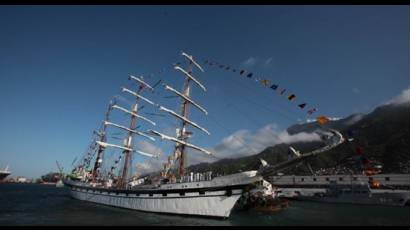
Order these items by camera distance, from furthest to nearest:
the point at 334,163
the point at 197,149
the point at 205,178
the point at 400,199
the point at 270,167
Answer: the point at 334,163, the point at 400,199, the point at 197,149, the point at 205,178, the point at 270,167

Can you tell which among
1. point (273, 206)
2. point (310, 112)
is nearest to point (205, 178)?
point (310, 112)

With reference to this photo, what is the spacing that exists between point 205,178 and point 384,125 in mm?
200461

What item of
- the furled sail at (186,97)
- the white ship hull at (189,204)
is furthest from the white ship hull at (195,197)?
the furled sail at (186,97)

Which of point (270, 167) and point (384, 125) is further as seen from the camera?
point (384, 125)

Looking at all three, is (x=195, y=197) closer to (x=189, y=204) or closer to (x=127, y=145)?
(x=189, y=204)

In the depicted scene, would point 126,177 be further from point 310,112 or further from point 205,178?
point 310,112

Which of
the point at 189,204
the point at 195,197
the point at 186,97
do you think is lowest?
the point at 189,204

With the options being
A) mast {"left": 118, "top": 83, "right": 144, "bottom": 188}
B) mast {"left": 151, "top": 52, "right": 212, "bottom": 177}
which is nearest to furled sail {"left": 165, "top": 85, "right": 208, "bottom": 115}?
mast {"left": 151, "top": 52, "right": 212, "bottom": 177}

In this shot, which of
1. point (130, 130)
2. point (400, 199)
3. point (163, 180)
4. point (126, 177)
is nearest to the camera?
point (163, 180)

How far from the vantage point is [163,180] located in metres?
39.2

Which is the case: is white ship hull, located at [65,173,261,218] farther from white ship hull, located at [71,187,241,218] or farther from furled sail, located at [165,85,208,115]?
furled sail, located at [165,85,208,115]

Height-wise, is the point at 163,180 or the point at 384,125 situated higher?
the point at 384,125

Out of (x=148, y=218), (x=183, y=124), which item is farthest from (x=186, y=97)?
(x=148, y=218)

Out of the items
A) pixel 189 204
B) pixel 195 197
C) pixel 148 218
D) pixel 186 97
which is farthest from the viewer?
pixel 186 97
